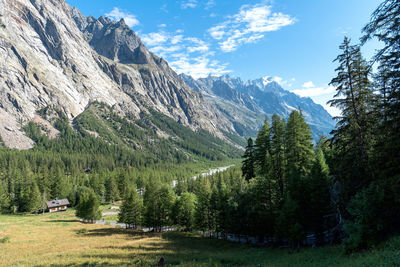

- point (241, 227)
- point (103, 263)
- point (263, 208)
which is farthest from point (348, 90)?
point (103, 263)

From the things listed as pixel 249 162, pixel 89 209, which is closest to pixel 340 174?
pixel 249 162

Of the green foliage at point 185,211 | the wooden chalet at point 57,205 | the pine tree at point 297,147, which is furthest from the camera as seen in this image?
the wooden chalet at point 57,205

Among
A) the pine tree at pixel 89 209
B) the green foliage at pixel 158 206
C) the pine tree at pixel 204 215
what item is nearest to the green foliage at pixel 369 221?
the pine tree at pixel 204 215

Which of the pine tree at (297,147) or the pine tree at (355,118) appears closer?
the pine tree at (355,118)

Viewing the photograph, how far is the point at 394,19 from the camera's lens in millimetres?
9750

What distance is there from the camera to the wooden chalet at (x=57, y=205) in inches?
3329

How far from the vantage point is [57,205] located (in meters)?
86.6

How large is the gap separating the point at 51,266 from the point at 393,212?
29700 millimetres

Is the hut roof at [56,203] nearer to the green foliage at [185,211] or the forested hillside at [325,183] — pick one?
the forested hillside at [325,183]

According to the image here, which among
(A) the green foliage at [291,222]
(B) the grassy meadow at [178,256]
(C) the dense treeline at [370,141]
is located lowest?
(B) the grassy meadow at [178,256]

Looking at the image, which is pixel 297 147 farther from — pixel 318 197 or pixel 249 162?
pixel 249 162

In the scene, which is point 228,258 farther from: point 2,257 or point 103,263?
point 2,257

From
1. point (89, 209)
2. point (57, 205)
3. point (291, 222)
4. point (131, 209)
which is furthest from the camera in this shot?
point (57, 205)

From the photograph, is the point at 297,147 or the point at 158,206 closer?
the point at 297,147
